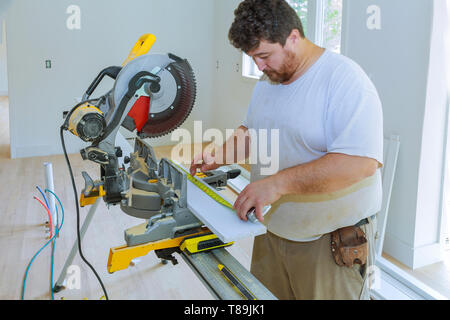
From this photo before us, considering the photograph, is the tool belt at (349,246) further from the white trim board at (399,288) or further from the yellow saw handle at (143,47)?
the white trim board at (399,288)

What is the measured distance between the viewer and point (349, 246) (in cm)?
124

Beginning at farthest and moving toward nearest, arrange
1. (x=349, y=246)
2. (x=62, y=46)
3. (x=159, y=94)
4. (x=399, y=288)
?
1. (x=62, y=46)
2. (x=399, y=288)
3. (x=159, y=94)
4. (x=349, y=246)

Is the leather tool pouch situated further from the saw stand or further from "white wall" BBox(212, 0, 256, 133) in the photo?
"white wall" BBox(212, 0, 256, 133)

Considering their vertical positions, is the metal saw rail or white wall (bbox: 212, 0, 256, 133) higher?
white wall (bbox: 212, 0, 256, 133)

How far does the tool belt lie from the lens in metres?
1.23

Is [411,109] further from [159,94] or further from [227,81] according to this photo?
[227,81]

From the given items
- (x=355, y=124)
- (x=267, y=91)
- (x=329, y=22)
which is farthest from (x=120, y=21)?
(x=355, y=124)

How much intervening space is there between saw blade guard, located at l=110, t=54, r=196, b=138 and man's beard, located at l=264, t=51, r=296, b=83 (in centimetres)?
29

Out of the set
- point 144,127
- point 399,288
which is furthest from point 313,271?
point 399,288

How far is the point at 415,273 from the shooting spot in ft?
7.92

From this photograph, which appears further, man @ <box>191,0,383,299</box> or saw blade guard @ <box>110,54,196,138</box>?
saw blade guard @ <box>110,54,196,138</box>

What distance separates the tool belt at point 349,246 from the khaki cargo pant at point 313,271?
0.02 meters

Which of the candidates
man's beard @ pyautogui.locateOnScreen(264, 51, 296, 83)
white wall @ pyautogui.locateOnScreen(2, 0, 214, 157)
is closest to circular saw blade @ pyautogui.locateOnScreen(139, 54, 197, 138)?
man's beard @ pyautogui.locateOnScreen(264, 51, 296, 83)
